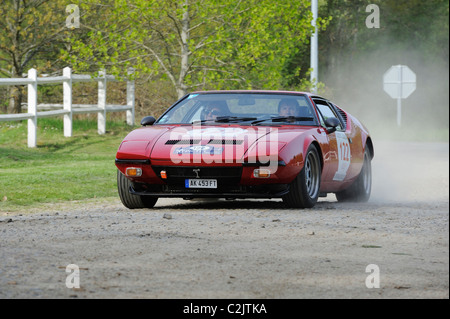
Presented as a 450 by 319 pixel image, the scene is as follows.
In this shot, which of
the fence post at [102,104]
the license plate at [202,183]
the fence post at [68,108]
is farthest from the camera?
the fence post at [102,104]

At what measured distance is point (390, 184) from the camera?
1692 cm

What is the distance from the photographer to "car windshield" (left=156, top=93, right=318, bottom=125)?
1171 centimetres

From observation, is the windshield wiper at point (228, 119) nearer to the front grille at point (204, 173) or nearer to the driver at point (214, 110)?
the driver at point (214, 110)

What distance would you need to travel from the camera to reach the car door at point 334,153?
11.8 m

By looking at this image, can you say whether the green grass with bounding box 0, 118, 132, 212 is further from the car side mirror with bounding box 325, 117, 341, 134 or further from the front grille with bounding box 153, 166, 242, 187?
the car side mirror with bounding box 325, 117, 341, 134

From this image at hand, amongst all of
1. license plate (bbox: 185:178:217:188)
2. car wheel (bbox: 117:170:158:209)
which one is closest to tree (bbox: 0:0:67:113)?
car wheel (bbox: 117:170:158:209)

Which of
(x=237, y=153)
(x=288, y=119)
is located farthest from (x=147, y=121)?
(x=237, y=153)

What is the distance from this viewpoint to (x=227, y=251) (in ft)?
24.9

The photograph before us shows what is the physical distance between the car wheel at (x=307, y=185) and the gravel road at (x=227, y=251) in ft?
0.40

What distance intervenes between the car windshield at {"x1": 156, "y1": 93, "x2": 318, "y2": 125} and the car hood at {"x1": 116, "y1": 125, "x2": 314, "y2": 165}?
0.53 metres

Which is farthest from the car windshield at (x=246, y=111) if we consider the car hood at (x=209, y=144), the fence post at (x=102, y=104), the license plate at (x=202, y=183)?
the fence post at (x=102, y=104)

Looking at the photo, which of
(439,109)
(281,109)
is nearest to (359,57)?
(439,109)

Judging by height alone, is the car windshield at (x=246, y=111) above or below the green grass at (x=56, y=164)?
above
